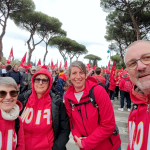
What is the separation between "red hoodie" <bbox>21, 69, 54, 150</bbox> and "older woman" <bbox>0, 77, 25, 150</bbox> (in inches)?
6.8

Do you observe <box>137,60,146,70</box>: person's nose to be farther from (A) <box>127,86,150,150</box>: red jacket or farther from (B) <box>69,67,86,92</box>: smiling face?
(B) <box>69,67,86,92</box>: smiling face

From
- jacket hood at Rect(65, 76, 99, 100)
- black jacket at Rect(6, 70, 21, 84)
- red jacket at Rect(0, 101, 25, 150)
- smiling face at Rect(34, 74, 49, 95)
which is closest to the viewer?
red jacket at Rect(0, 101, 25, 150)

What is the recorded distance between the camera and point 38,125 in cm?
152

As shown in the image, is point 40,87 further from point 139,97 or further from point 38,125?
point 139,97

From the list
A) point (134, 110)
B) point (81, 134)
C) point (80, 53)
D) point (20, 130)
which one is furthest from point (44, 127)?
point (80, 53)

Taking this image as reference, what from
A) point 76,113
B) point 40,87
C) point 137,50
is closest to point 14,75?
point 40,87

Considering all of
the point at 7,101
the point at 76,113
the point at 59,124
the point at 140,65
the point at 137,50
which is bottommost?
the point at 59,124

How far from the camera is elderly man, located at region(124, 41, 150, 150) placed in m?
1.02

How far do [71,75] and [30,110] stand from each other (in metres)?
0.68

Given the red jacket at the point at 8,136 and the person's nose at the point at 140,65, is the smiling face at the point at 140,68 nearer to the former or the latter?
the person's nose at the point at 140,65

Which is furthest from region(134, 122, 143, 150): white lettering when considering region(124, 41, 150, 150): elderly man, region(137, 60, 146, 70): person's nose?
region(137, 60, 146, 70): person's nose

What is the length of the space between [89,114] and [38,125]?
0.62 meters

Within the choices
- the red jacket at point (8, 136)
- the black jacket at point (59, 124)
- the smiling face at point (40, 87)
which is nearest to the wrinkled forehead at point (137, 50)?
the black jacket at point (59, 124)

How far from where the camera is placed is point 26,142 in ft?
4.94
